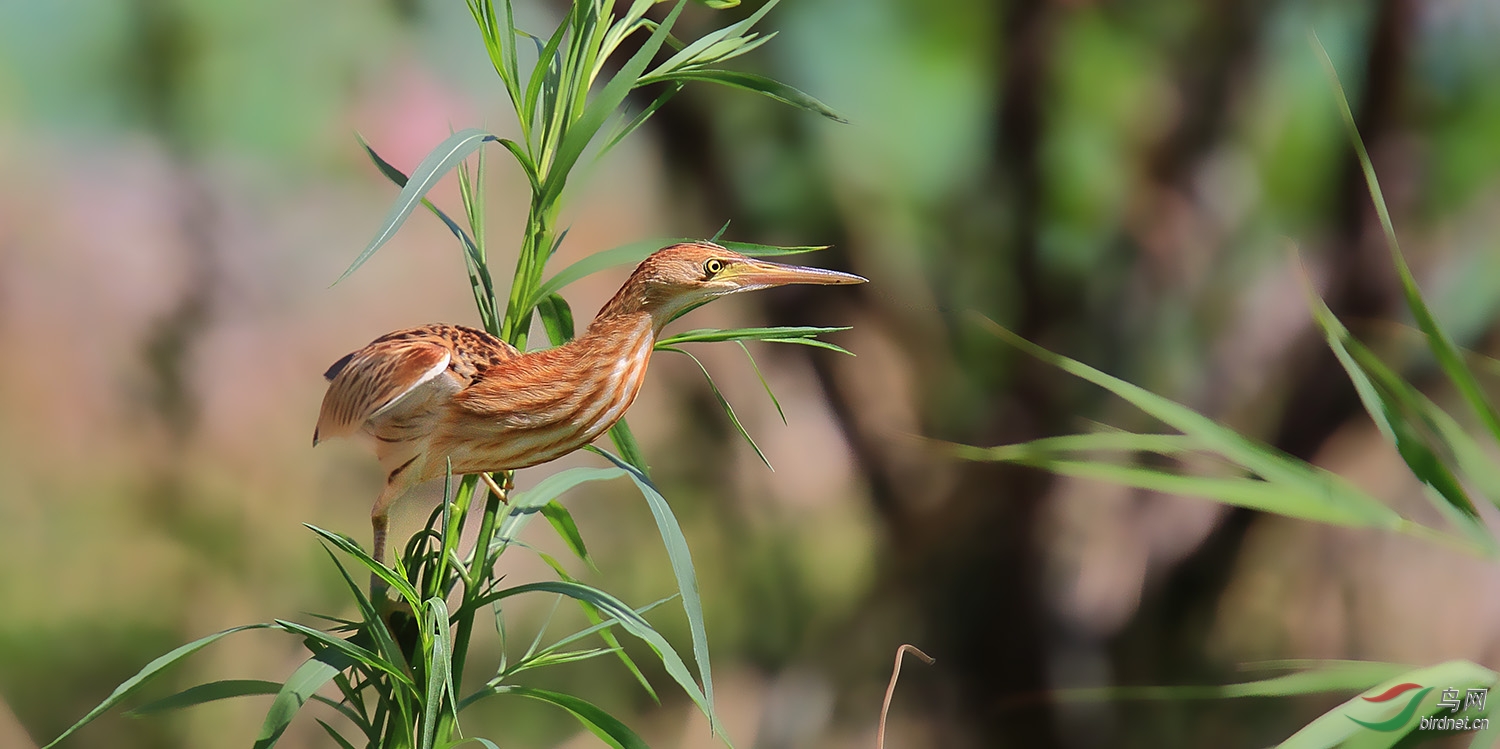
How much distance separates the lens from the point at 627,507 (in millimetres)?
933

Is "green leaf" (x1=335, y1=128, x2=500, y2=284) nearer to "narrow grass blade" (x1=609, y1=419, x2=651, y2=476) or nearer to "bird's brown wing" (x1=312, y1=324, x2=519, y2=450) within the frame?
"bird's brown wing" (x1=312, y1=324, x2=519, y2=450)

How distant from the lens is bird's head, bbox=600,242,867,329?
17.1 inches

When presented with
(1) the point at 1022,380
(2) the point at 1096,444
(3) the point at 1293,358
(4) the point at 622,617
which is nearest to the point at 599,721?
(4) the point at 622,617

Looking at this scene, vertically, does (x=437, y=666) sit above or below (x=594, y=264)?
below

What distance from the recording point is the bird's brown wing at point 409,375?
0.42m

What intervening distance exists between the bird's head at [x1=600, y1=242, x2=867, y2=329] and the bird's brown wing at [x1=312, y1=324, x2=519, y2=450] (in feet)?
0.20

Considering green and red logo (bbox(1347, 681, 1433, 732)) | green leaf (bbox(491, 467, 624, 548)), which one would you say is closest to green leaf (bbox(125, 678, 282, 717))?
green leaf (bbox(491, 467, 624, 548))

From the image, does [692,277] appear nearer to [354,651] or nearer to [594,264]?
[594,264]

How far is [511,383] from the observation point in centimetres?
42

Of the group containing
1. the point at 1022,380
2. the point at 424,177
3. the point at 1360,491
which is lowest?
the point at 1022,380

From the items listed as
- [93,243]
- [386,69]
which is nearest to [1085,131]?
[386,69]

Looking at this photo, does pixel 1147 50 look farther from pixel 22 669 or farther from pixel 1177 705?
pixel 22 669

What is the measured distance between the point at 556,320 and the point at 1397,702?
1.32ft

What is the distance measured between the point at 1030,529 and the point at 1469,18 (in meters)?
0.65
